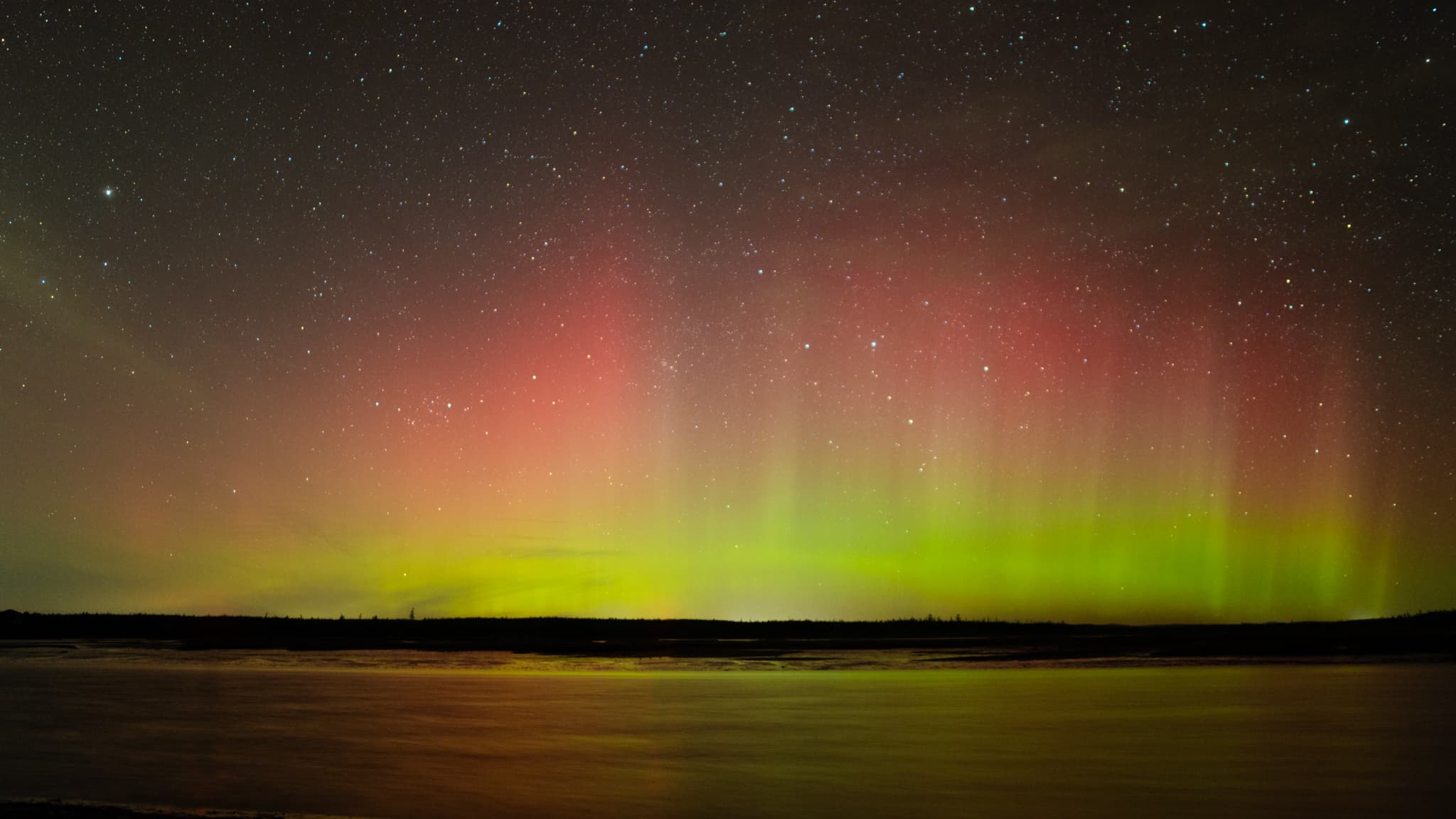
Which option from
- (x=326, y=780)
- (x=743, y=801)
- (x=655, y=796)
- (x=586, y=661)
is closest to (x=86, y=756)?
(x=326, y=780)

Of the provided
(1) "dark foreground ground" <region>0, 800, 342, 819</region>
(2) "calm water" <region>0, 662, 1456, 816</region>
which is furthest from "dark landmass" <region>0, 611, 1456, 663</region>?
(1) "dark foreground ground" <region>0, 800, 342, 819</region>

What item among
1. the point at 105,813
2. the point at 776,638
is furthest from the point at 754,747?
the point at 776,638

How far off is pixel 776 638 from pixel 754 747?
35.4 m

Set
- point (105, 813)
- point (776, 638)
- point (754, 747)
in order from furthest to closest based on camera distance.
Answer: point (776, 638), point (754, 747), point (105, 813)

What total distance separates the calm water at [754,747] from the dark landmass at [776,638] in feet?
36.7

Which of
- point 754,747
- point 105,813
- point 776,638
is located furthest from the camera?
point 776,638

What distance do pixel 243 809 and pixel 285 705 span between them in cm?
913

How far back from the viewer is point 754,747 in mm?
12406

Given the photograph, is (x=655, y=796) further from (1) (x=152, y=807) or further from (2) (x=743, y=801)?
(1) (x=152, y=807)

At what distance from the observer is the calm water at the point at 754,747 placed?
918cm

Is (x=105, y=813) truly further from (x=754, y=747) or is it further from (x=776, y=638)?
(x=776, y=638)

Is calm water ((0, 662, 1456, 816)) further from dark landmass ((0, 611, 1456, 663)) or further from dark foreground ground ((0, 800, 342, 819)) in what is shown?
dark landmass ((0, 611, 1456, 663))

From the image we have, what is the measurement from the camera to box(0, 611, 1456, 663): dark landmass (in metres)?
32.2

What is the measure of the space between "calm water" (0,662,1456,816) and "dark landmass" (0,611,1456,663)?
11.2 meters
